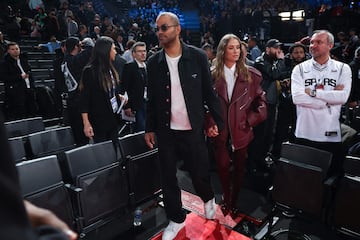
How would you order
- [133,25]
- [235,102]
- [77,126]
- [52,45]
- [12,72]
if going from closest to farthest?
1. [235,102]
2. [77,126]
3. [12,72]
4. [52,45]
5. [133,25]

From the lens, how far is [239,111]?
9.52 feet

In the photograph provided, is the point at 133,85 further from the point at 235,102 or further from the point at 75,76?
the point at 235,102

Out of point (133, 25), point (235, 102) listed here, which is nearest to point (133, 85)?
point (235, 102)

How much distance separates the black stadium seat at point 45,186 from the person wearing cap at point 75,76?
5.23 feet

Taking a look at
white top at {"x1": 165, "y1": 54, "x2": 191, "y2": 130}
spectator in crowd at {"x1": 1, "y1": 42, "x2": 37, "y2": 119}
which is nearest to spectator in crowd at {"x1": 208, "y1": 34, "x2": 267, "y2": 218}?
white top at {"x1": 165, "y1": 54, "x2": 191, "y2": 130}

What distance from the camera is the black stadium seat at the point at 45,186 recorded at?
7.27 ft

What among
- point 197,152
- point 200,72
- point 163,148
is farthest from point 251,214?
point 200,72

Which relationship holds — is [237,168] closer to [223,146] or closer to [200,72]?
[223,146]

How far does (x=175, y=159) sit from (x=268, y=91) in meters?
2.04

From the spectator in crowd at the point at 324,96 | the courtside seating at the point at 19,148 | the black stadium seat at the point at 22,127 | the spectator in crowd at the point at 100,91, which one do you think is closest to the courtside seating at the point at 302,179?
the spectator in crowd at the point at 324,96

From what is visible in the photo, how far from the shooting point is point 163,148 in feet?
8.45

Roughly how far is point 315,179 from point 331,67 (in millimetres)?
1129

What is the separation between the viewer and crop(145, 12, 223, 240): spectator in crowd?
2.43 metres

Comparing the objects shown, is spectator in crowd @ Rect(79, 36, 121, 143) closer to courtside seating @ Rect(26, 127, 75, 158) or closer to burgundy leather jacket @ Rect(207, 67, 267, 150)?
courtside seating @ Rect(26, 127, 75, 158)
